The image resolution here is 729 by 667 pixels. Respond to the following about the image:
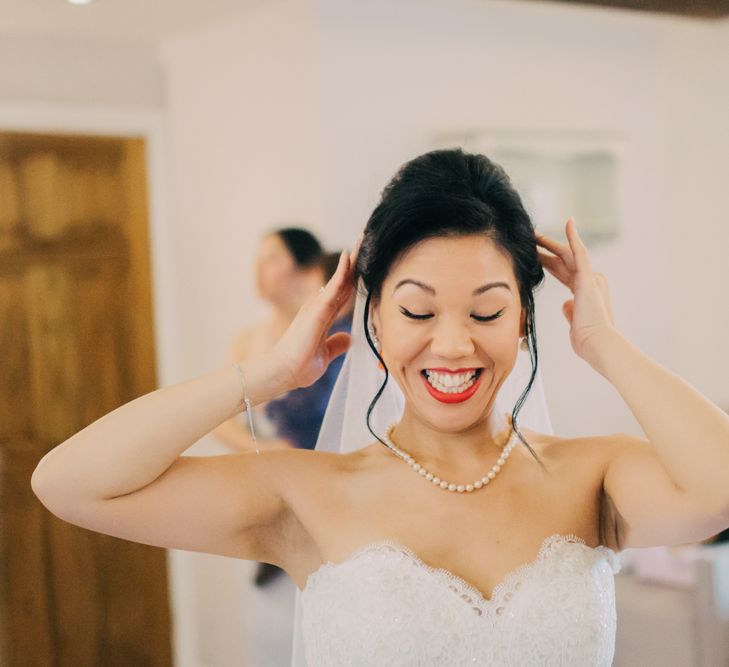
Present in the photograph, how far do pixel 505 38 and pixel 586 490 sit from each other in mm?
2703

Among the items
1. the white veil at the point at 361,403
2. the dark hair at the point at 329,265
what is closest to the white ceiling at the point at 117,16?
the dark hair at the point at 329,265

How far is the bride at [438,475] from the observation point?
4.05 feet

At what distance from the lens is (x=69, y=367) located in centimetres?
384

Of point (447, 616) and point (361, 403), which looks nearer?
point (447, 616)

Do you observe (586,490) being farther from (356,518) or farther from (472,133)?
(472,133)

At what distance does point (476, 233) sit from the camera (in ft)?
4.19

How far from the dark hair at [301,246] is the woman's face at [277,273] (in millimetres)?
13

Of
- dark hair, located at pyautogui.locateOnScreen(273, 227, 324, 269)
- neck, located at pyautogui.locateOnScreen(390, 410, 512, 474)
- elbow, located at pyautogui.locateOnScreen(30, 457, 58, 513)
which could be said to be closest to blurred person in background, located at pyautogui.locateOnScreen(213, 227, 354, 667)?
dark hair, located at pyautogui.locateOnScreen(273, 227, 324, 269)

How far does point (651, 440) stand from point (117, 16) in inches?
115

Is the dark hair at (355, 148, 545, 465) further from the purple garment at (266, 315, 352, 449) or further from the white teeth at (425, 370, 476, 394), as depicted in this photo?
the purple garment at (266, 315, 352, 449)

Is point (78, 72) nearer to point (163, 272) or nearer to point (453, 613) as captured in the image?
point (163, 272)

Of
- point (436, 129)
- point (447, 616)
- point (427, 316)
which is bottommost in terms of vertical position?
point (447, 616)

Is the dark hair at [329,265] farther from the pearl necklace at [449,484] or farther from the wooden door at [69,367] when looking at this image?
the wooden door at [69,367]

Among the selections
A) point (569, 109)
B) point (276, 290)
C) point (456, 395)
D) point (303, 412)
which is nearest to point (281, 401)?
point (303, 412)
